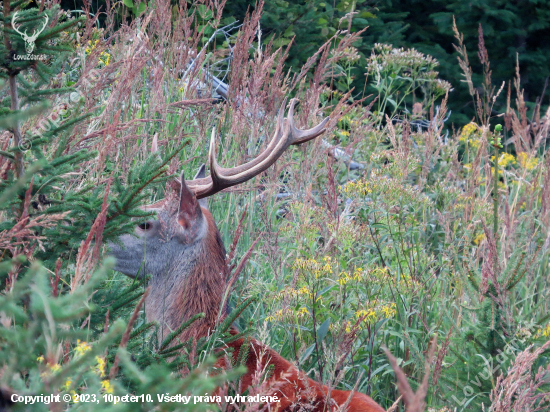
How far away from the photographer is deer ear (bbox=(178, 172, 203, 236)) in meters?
2.99

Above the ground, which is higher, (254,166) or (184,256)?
(254,166)

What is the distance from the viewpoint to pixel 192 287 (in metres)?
2.85

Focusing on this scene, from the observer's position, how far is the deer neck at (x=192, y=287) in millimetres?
2787

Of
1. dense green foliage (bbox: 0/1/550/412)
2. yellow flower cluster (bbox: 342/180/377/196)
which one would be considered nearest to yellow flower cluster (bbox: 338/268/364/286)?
dense green foliage (bbox: 0/1/550/412)

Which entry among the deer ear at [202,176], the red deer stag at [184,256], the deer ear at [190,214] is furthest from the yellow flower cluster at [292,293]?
the deer ear at [202,176]

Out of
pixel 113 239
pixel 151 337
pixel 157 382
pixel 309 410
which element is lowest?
pixel 309 410

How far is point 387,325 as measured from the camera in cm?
310

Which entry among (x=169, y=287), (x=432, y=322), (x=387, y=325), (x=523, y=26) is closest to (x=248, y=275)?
(x=169, y=287)

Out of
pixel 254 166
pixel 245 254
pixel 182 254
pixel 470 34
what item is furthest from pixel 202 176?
pixel 470 34

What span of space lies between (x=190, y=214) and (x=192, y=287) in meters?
0.39

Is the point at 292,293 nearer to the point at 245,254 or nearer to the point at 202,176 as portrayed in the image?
the point at 245,254

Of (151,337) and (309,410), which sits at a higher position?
(151,337)

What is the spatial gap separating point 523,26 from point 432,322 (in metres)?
9.80

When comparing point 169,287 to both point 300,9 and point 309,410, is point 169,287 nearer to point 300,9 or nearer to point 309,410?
point 309,410
